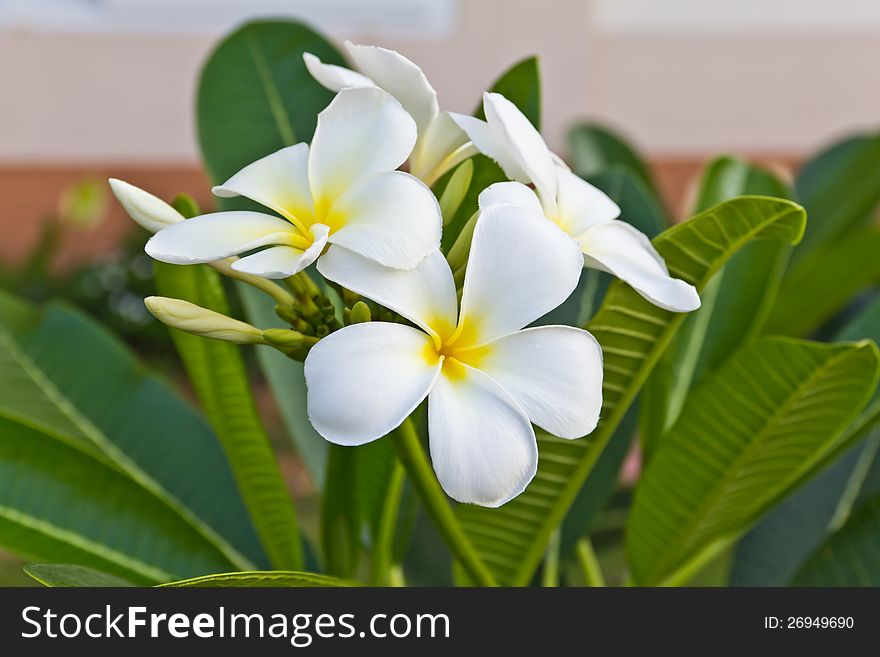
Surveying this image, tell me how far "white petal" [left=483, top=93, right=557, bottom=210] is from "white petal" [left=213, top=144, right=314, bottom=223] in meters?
0.06

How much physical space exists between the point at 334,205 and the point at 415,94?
0.06m

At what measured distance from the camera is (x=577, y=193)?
1.07 ft

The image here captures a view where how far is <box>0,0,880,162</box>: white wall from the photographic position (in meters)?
2.59

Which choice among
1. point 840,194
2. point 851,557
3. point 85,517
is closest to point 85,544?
point 85,517

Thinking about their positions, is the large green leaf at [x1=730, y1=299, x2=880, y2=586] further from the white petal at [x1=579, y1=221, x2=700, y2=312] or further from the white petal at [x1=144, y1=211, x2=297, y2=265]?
the white petal at [x1=144, y1=211, x2=297, y2=265]

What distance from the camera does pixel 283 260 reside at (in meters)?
0.27

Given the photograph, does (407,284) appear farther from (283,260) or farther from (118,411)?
(118,411)

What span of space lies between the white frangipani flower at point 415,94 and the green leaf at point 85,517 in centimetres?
19

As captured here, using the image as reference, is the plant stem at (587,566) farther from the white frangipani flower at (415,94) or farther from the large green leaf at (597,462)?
the white frangipani flower at (415,94)

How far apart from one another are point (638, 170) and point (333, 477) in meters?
0.55
